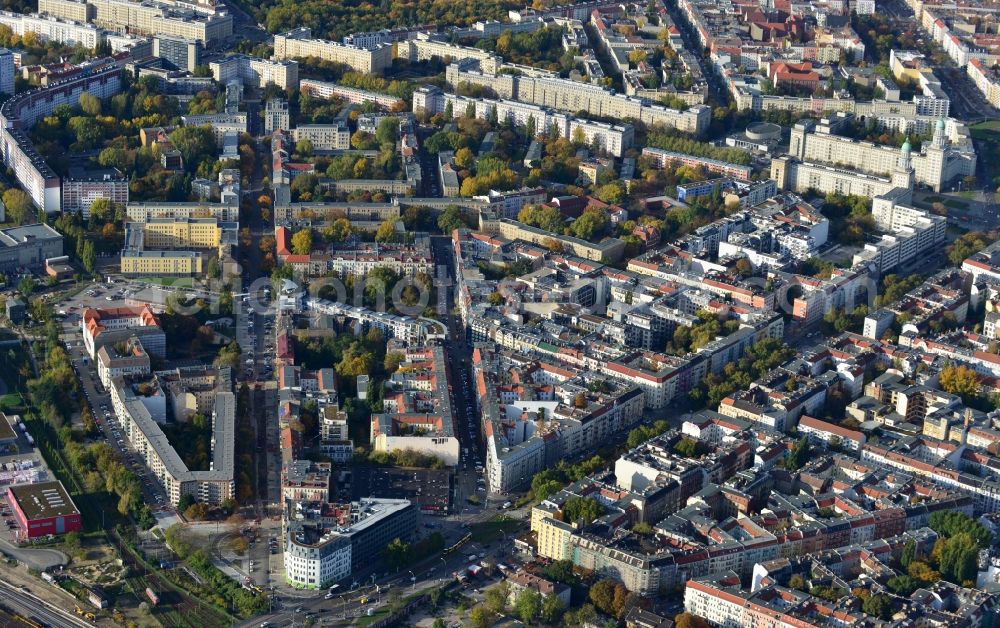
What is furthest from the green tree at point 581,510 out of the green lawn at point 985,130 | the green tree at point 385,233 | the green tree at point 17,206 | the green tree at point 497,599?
the green lawn at point 985,130

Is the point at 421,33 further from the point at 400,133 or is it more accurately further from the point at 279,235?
the point at 279,235

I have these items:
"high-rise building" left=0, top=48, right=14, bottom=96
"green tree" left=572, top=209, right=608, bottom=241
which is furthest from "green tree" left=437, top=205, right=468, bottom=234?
"high-rise building" left=0, top=48, right=14, bottom=96

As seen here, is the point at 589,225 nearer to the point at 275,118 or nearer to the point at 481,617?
the point at 275,118

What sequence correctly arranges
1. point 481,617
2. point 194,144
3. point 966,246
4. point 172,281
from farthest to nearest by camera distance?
1. point 194,144
2. point 966,246
3. point 172,281
4. point 481,617

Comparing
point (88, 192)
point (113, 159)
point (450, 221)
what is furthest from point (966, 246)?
point (113, 159)

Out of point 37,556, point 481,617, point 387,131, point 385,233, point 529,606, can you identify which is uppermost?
point 387,131

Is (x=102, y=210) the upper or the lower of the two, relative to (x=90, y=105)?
lower
